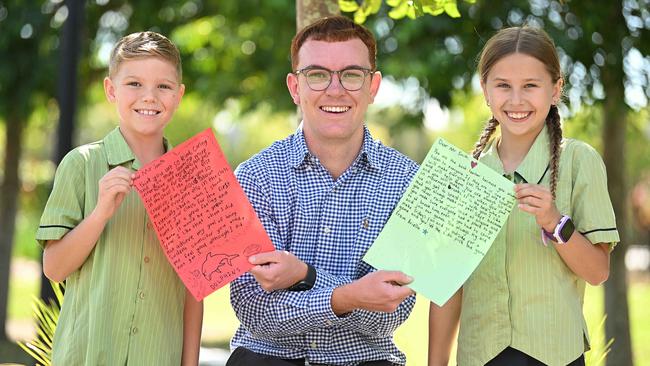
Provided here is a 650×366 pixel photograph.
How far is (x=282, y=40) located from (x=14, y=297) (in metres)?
10.6

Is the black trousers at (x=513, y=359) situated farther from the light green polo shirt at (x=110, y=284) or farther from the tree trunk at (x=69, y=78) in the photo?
the tree trunk at (x=69, y=78)

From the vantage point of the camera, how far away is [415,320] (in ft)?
28.4

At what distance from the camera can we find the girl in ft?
10.7

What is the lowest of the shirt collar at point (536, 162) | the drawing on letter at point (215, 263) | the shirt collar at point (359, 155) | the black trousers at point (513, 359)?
the black trousers at point (513, 359)

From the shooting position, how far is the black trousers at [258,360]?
10.9ft

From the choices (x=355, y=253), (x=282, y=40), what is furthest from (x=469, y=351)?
(x=282, y=40)

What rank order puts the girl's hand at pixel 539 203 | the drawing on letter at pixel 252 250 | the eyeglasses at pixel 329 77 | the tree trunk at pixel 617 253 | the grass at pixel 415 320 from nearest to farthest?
the girl's hand at pixel 539 203
the drawing on letter at pixel 252 250
the eyeglasses at pixel 329 77
the grass at pixel 415 320
the tree trunk at pixel 617 253

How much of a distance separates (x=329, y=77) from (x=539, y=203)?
87 cm

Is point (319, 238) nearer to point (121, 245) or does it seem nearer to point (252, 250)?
point (252, 250)

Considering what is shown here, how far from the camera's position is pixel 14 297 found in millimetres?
16844

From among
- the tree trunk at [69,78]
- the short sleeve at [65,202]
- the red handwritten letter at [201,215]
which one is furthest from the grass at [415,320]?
the tree trunk at [69,78]

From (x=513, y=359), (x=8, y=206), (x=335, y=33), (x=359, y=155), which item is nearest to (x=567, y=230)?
(x=513, y=359)

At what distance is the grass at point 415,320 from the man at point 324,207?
61.1 inches

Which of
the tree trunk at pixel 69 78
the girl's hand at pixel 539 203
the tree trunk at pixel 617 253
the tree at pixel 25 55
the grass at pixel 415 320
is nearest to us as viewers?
the girl's hand at pixel 539 203
